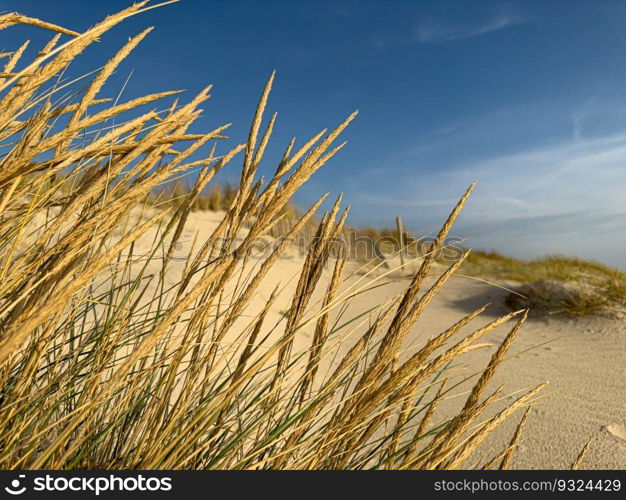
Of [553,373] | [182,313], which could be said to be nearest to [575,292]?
[553,373]

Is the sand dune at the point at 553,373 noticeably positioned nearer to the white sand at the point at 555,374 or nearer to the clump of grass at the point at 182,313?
the white sand at the point at 555,374

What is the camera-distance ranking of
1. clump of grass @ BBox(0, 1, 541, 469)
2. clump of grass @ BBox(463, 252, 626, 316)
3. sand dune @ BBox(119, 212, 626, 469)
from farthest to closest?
clump of grass @ BBox(463, 252, 626, 316)
sand dune @ BBox(119, 212, 626, 469)
clump of grass @ BBox(0, 1, 541, 469)

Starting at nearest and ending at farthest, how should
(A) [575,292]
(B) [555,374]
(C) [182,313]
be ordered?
(C) [182,313] → (B) [555,374] → (A) [575,292]

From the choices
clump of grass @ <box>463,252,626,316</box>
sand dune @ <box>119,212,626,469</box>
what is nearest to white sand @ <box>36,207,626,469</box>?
sand dune @ <box>119,212,626,469</box>

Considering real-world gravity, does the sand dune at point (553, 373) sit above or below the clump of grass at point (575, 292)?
below

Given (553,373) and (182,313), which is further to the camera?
(553,373)

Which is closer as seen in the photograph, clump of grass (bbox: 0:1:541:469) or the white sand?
clump of grass (bbox: 0:1:541:469)

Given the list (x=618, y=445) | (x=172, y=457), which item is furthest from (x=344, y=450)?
(x=618, y=445)

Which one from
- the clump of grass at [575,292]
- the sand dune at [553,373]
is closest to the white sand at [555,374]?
the sand dune at [553,373]

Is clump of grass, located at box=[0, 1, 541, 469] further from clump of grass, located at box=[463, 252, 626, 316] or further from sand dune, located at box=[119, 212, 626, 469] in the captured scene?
clump of grass, located at box=[463, 252, 626, 316]

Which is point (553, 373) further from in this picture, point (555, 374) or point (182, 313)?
point (182, 313)

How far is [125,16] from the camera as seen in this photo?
841 millimetres

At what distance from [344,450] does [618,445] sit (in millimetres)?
3009

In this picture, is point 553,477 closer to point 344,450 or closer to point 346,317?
point 344,450
